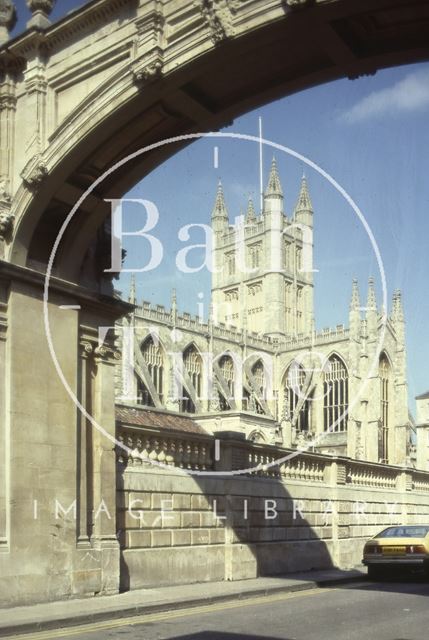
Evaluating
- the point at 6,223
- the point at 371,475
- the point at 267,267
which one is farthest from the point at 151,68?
the point at 267,267

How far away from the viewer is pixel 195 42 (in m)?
13.6

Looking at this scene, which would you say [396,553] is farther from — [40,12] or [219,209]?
[219,209]

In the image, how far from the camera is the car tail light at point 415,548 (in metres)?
20.0

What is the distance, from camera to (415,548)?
20.1 m

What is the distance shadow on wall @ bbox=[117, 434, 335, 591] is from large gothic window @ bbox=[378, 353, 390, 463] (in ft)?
220

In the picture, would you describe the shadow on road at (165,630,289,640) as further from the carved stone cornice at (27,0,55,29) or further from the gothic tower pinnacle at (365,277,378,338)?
the gothic tower pinnacle at (365,277,378,338)

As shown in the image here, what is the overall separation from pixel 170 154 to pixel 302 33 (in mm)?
3468

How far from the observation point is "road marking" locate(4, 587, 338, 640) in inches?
458

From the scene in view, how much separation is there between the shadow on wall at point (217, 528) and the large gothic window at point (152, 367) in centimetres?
5286

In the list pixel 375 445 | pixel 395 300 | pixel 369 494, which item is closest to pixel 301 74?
pixel 369 494

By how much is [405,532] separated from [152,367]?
187 feet

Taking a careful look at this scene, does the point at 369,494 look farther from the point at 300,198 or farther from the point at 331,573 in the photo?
the point at 300,198

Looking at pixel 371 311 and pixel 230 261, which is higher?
pixel 230 261

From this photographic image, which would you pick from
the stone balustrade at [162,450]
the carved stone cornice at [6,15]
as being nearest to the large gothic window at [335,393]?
the stone balustrade at [162,450]
